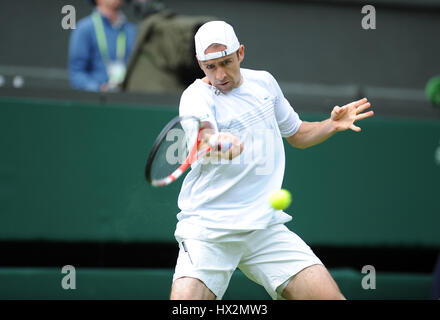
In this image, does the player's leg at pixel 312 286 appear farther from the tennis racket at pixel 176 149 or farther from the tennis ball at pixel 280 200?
the tennis racket at pixel 176 149

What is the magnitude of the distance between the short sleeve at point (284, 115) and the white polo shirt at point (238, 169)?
101 millimetres

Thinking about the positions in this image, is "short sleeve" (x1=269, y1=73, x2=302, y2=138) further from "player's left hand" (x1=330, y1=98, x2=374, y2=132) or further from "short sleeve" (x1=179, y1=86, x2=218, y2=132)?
"short sleeve" (x1=179, y1=86, x2=218, y2=132)

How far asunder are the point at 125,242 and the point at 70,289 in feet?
1.80

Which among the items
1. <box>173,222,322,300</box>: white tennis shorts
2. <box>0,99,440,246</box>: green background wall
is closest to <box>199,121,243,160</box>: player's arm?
<box>173,222,322,300</box>: white tennis shorts

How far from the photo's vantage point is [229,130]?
351cm

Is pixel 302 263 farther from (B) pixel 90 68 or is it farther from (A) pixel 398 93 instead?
(A) pixel 398 93

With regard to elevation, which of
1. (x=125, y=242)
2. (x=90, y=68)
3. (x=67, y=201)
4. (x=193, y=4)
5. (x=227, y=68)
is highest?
(x=193, y=4)

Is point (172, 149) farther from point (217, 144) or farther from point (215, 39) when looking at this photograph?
point (215, 39)

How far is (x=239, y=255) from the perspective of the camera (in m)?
3.56

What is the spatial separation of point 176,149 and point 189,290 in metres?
0.71

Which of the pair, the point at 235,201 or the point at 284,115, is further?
the point at 284,115

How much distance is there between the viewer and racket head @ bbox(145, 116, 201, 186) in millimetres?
3210

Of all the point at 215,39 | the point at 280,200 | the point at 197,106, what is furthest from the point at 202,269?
the point at 215,39

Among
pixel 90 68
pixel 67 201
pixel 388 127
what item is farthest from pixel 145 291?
pixel 388 127
